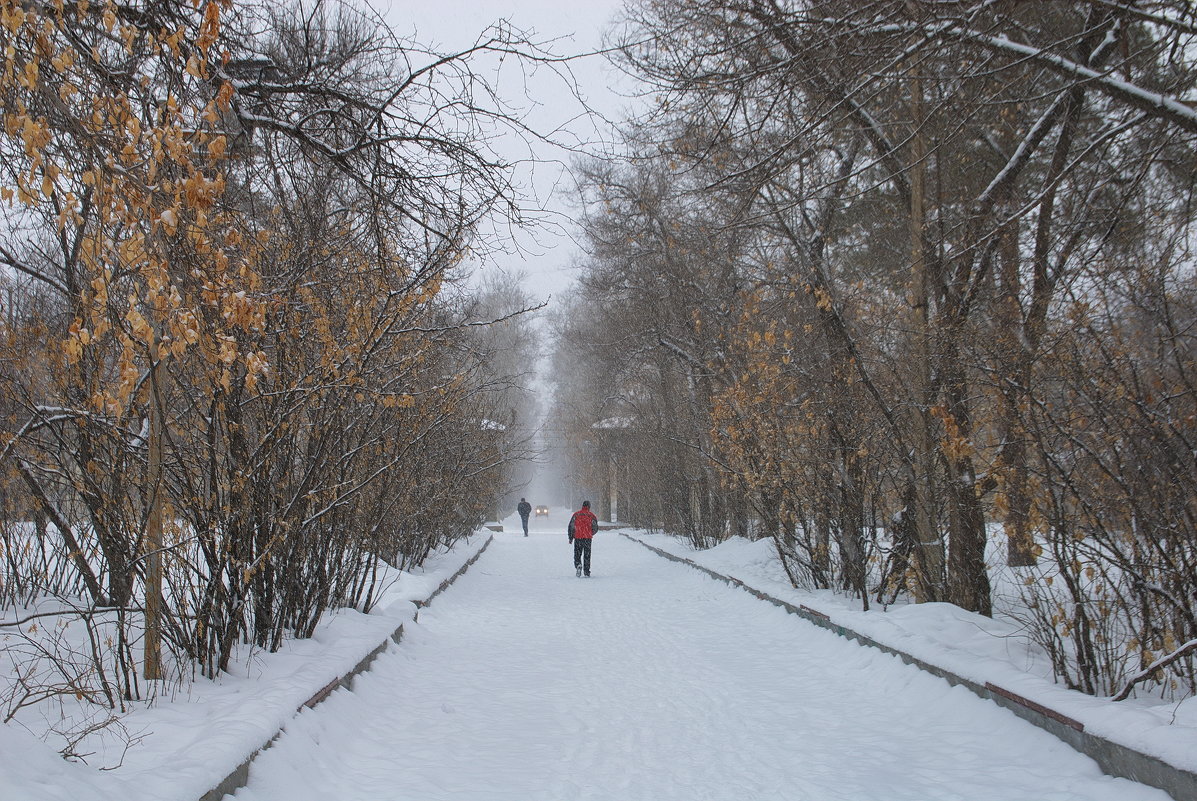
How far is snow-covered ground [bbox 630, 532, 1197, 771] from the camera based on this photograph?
4.11 meters

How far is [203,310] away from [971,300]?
259 inches

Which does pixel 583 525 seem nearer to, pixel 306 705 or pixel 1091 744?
pixel 306 705

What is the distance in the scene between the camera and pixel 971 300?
7.98 metres

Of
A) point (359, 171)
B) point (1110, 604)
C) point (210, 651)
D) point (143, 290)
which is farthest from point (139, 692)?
point (1110, 604)

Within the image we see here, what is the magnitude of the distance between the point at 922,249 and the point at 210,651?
672 cm

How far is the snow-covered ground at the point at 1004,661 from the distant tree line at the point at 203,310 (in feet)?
14.4

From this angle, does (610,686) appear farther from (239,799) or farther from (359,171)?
(359,171)

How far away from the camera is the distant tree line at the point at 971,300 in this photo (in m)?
5.21

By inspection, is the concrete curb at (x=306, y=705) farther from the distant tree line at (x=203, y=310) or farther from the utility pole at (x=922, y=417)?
the utility pole at (x=922, y=417)

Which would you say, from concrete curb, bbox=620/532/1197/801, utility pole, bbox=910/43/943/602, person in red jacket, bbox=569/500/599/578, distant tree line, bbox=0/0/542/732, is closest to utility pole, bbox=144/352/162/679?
distant tree line, bbox=0/0/542/732

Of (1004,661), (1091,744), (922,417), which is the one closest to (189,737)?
(1091,744)

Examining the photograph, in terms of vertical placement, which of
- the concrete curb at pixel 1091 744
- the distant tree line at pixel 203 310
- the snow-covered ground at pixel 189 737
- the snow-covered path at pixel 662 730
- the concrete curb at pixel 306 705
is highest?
the distant tree line at pixel 203 310

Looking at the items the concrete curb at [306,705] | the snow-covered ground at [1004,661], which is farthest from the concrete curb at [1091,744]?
the concrete curb at [306,705]

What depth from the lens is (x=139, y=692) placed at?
4.82 m
